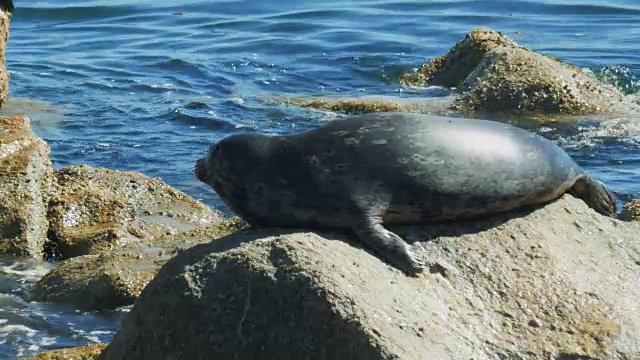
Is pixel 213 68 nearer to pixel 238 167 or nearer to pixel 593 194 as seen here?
pixel 593 194

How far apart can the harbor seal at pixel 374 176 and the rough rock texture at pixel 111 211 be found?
2.57m

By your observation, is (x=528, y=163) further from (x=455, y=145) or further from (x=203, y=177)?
(x=203, y=177)

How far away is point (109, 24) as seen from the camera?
19.2 m

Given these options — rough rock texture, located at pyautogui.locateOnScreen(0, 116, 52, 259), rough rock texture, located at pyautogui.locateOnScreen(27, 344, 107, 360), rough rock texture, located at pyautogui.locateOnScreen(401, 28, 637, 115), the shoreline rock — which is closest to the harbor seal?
rough rock texture, located at pyautogui.locateOnScreen(27, 344, 107, 360)

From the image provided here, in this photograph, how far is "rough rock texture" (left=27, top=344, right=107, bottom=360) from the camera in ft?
17.7

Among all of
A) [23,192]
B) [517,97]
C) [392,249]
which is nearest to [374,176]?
[392,249]

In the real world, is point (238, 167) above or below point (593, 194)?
above

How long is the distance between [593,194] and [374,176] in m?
1.57

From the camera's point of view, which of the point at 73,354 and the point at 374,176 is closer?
the point at 374,176

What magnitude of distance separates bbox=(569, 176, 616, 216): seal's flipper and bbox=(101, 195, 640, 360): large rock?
0.80m

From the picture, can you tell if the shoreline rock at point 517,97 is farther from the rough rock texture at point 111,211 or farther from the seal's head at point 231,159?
the seal's head at point 231,159

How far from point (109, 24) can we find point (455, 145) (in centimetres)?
1477

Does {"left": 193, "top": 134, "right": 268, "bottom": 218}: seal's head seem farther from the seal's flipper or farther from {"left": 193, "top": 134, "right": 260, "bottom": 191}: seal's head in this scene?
the seal's flipper

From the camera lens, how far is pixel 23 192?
300 inches
